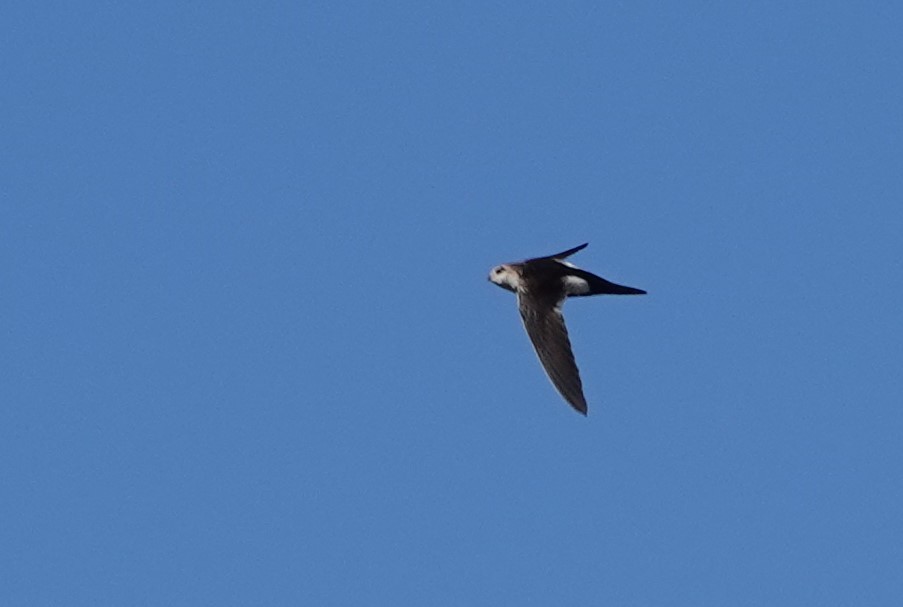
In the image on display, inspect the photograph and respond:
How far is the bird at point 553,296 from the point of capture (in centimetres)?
4366

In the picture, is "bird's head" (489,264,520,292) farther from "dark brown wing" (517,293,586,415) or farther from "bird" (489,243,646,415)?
"dark brown wing" (517,293,586,415)

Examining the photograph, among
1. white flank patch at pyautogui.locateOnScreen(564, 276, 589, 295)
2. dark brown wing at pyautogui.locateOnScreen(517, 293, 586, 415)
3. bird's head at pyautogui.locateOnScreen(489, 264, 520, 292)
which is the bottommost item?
dark brown wing at pyautogui.locateOnScreen(517, 293, 586, 415)

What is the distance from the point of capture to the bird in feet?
143

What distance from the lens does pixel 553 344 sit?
1751 inches

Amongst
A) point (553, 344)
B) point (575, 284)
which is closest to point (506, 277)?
point (575, 284)

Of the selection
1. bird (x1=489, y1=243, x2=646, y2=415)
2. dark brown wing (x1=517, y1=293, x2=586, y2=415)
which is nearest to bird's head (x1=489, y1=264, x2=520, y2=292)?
bird (x1=489, y1=243, x2=646, y2=415)

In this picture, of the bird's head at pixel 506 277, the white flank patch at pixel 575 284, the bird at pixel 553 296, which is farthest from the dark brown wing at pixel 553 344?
the bird's head at pixel 506 277

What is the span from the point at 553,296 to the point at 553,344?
147 centimetres

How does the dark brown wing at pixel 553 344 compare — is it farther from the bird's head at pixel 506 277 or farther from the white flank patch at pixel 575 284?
the bird's head at pixel 506 277

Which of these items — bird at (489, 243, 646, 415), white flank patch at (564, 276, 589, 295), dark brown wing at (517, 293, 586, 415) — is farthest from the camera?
white flank patch at (564, 276, 589, 295)

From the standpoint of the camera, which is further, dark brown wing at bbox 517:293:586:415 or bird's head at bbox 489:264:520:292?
bird's head at bbox 489:264:520:292

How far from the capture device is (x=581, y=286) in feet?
151

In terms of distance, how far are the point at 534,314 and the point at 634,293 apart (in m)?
2.08

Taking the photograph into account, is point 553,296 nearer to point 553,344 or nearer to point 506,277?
point 506,277
